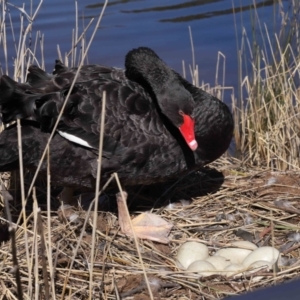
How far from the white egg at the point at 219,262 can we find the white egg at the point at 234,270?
36 millimetres

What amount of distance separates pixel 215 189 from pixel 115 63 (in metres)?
2.34

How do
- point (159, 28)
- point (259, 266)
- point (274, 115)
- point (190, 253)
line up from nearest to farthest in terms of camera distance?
point (259, 266) < point (190, 253) < point (274, 115) < point (159, 28)

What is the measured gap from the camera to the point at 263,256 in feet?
9.15

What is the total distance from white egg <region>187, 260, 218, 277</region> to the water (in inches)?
104

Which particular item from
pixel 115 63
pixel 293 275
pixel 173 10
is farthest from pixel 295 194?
pixel 173 10

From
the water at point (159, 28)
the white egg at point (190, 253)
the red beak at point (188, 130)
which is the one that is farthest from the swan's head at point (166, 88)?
the water at point (159, 28)

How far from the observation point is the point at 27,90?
10.5 ft

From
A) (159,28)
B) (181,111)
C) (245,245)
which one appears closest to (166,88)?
(181,111)

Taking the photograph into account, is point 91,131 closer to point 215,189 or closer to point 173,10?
point 215,189

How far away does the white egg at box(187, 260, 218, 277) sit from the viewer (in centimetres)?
270

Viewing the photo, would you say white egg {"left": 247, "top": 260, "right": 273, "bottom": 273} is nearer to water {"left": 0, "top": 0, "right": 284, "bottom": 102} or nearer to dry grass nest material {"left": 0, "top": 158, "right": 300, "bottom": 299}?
dry grass nest material {"left": 0, "top": 158, "right": 300, "bottom": 299}

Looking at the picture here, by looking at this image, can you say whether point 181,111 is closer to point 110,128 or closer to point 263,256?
point 110,128

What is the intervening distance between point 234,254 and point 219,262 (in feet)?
0.38

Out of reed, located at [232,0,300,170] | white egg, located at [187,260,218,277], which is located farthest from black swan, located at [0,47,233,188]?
reed, located at [232,0,300,170]
